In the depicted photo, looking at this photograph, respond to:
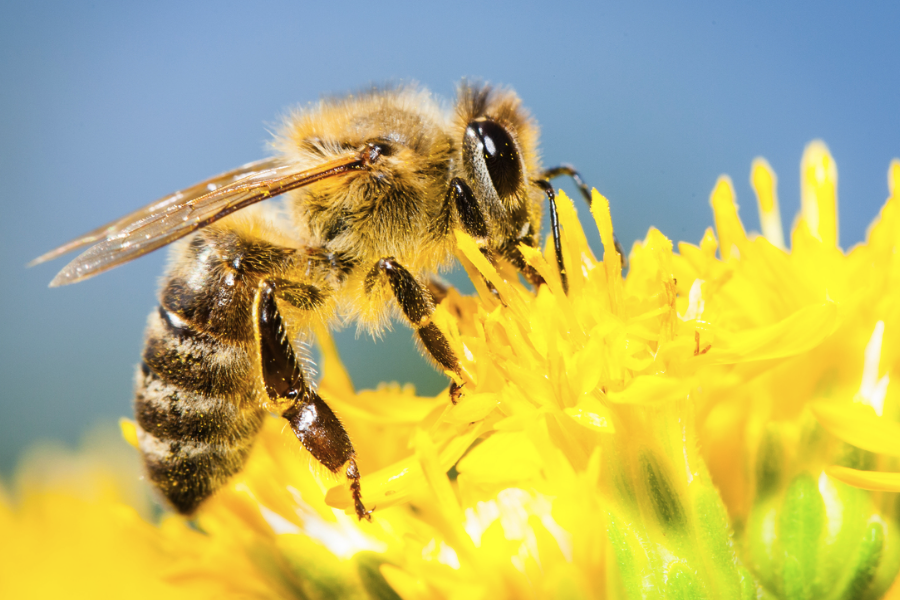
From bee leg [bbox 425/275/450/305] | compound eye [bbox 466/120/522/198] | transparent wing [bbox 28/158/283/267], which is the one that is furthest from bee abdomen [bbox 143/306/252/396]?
compound eye [bbox 466/120/522/198]

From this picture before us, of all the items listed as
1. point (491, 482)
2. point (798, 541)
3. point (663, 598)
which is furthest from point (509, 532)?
point (798, 541)

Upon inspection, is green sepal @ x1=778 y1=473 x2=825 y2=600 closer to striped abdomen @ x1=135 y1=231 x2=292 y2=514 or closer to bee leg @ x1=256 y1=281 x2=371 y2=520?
bee leg @ x1=256 y1=281 x2=371 y2=520

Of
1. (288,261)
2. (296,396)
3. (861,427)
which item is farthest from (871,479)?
(288,261)

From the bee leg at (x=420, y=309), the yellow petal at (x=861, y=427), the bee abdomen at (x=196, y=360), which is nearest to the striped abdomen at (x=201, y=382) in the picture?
the bee abdomen at (x=196, y=360)

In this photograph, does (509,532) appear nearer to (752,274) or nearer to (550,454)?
(550,454)

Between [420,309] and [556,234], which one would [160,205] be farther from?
Result: [556,234]

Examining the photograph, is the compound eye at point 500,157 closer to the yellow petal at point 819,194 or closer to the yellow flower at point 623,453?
the yellow flower at point 623,453
